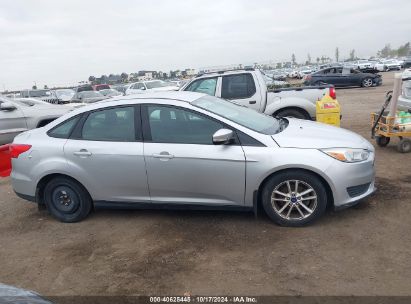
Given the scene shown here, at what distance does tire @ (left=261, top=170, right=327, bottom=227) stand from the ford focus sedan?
0.04 ft

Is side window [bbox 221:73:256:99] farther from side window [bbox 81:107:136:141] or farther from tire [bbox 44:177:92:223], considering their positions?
tire [bbox 44:177:92:223]

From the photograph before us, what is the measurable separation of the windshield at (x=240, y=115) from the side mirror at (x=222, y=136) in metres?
0.36

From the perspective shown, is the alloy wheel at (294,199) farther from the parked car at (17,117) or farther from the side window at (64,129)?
the parked car at (17,117)

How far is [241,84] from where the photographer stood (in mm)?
9102

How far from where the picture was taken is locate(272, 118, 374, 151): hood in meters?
4.45

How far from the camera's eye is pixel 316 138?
4.57m

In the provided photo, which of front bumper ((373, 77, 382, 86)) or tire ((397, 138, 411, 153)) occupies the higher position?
front bumper ((373, 77, 382, 86))

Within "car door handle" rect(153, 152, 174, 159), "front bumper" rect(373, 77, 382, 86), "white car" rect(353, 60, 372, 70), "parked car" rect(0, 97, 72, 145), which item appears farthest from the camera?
"white car" rect(353, 60, 372, 70)

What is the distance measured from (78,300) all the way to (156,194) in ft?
5.33

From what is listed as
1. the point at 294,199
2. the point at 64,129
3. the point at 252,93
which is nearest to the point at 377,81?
the point at 252,93

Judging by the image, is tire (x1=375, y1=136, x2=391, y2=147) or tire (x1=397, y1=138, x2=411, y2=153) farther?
tire (x1=375, y1=136, x2=391, y2=147)

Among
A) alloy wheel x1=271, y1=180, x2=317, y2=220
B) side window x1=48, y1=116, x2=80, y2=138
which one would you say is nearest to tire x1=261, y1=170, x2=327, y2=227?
alloy wheel x1=271, y1=180, x2=317, y2=220

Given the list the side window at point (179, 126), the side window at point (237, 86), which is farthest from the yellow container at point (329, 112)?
the side window at point (179, 126)

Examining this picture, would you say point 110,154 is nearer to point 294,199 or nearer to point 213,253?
point 213,253
